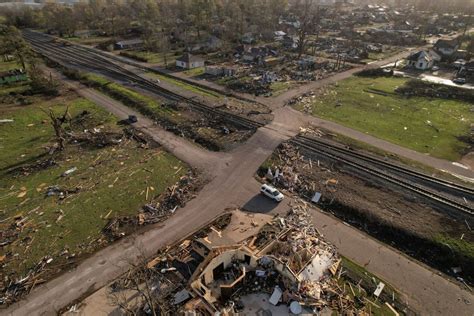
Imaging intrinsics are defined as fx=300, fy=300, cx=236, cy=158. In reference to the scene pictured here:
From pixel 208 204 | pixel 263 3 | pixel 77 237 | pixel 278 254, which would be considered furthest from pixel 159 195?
pixel 263 3

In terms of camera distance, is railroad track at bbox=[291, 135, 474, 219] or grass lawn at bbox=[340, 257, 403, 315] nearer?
grass lawn at bbox=[340, 257, 403, 315]

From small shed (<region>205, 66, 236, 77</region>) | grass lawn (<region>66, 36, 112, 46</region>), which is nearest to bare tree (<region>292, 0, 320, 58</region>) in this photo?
small shed (<region>205, 66, 236, 77</region>)

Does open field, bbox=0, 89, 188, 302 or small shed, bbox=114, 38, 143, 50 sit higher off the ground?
small shed, bbox=114, 38, 143, 50

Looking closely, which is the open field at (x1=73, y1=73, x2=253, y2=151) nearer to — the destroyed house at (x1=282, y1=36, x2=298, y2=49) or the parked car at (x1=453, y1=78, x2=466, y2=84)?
the parked car at (x1=453, y1=78, x2=466, y2=84)

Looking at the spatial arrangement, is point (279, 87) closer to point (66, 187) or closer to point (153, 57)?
point (153, 57)

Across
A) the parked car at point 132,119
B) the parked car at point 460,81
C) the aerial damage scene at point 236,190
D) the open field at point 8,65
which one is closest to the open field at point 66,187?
the aerial damage scene at point 236,190

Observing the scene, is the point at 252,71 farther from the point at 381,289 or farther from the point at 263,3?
the point at 263,3

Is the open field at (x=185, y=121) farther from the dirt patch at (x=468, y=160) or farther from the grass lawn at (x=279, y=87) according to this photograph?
the dirt patch at (x=468, y=160)
